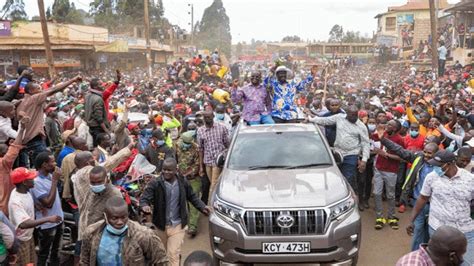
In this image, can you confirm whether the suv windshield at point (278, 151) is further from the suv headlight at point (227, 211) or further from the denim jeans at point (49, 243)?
the denim jeans at point (49, 243)

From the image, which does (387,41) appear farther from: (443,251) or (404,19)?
(443,251)

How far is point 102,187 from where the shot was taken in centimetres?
408

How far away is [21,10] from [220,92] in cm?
3886

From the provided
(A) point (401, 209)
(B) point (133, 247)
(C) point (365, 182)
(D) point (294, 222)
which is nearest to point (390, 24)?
(C) point (365, 182)

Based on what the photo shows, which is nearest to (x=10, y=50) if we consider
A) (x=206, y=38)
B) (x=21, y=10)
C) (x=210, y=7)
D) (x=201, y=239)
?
(x=21, y=10)

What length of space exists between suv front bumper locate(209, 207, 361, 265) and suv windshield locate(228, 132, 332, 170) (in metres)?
1.04

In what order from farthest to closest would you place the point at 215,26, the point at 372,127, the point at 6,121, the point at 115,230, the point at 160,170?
the point at 215,26 → the point at 372,127 → the point at 160,170 → the point at 6,121 → the point at 115,230

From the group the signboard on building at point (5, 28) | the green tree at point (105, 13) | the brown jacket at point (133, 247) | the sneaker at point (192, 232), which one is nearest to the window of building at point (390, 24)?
the green tree at point (105, 13)

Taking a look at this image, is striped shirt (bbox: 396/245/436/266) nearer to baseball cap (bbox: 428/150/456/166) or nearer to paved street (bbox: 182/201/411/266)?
baseball cap (bbox: 428/150/456/166)

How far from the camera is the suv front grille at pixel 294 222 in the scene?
185 inches

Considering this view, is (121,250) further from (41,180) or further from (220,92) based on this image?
(220,92)

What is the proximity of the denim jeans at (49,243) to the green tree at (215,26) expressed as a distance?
3008 inches

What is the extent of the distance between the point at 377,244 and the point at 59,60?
27109 mm

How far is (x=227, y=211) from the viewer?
4.91 metres
